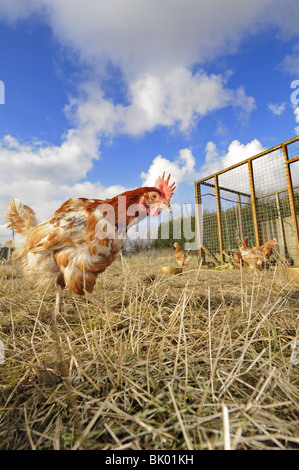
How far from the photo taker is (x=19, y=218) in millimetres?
2859

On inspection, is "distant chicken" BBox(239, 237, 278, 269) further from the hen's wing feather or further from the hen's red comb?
the hen's wing feather

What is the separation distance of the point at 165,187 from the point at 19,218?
1.91m

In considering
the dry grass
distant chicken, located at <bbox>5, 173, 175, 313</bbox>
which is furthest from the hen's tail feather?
the dry grass

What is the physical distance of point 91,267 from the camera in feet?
6.68

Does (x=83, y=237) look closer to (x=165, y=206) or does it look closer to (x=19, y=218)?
(x=165, y=206)

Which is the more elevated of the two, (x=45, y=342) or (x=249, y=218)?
(x=249, y=218)

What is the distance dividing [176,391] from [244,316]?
0.73m

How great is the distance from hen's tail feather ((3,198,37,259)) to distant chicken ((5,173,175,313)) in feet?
→ 1.55

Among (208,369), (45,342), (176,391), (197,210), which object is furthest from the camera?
(197,210)

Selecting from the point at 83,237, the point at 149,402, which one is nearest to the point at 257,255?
the point at 83,237

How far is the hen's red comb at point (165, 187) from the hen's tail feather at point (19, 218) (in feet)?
5.53
